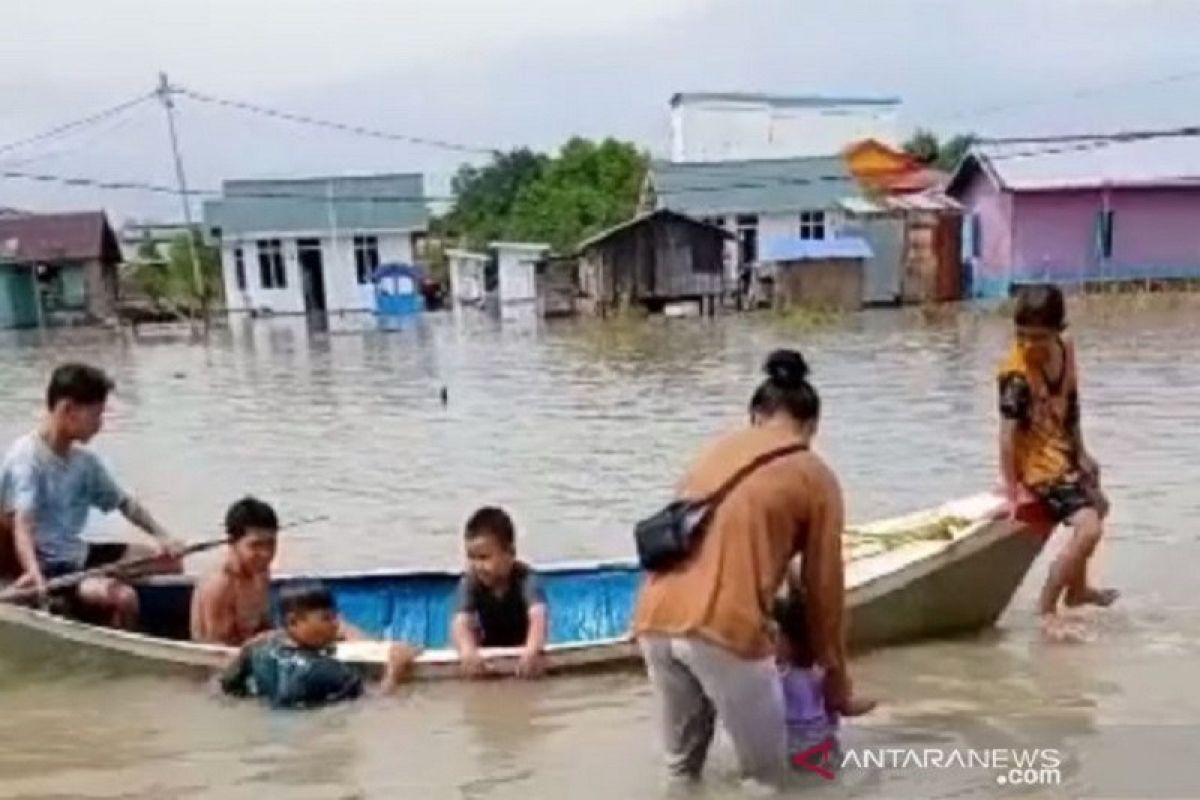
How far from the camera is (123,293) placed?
194 ft

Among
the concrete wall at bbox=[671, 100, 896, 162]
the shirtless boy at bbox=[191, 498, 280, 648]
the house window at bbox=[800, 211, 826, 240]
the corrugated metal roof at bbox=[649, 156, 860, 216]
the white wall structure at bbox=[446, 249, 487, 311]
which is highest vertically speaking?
the concrete wall at bbox=[671, 100, 896, 162]

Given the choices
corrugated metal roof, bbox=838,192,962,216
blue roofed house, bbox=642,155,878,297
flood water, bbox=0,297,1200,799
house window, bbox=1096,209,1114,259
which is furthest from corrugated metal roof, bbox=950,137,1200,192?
blue roofed house, bbox=642,155,878,297

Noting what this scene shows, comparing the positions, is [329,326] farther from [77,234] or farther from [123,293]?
[123,293]

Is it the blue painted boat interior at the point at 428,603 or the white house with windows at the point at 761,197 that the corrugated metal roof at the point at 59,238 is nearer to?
the white house with windows at the point at 761,197

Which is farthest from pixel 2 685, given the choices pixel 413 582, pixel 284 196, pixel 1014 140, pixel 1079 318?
pixel 284 196

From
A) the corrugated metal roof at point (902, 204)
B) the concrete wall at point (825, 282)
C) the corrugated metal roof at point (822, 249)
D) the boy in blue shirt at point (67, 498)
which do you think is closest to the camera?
the boy in blue shirt at point (67, 498)

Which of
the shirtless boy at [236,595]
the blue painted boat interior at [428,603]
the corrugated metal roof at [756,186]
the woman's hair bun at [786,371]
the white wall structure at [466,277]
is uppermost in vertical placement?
the corrugated metal roof at [756,186]

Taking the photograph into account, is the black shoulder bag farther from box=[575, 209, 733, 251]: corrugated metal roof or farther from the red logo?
box=[575, 209, 733, 251]: corrugated metal roof

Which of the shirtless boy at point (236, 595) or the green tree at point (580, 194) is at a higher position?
the green tree at point (580, 194)

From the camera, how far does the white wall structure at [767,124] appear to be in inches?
2336

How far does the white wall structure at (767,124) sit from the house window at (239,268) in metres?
15.6

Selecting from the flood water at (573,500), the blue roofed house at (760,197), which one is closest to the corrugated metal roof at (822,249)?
the blue roofed house at (760,197)

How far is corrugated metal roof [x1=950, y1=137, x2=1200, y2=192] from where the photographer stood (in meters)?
36.8

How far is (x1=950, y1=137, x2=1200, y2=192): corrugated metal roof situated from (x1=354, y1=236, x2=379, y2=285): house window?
20480mm
